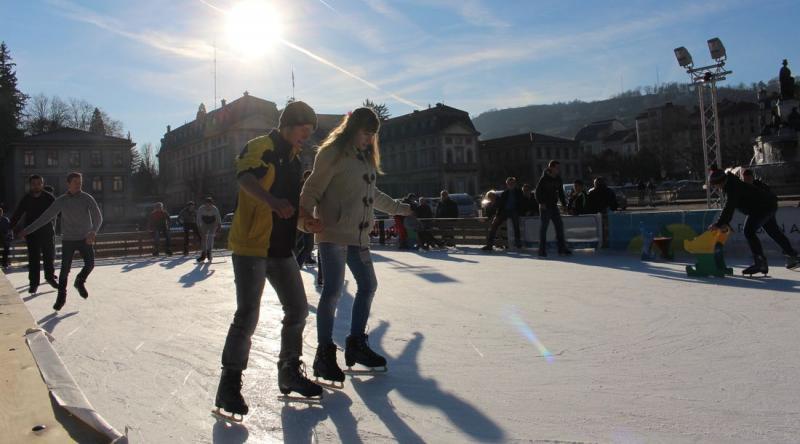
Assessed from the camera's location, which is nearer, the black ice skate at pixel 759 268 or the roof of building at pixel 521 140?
the black ice skate at pixel 759 268

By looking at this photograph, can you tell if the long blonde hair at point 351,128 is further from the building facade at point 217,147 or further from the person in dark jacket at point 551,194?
the building facade at point 217,147

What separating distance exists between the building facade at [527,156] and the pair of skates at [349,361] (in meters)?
83.7

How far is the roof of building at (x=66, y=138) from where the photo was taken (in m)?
62.9

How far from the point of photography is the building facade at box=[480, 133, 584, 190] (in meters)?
89.1

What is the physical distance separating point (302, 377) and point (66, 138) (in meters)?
70.3

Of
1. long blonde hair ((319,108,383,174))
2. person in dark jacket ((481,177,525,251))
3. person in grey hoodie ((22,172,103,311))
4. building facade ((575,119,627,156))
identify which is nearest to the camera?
long blonde hair ((319,108,383,174))

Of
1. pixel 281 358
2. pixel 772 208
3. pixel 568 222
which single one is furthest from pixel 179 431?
pixel 568 222

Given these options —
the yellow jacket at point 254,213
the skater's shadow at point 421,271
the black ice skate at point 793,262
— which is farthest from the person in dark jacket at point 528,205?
the yellow jacket at point 254,213

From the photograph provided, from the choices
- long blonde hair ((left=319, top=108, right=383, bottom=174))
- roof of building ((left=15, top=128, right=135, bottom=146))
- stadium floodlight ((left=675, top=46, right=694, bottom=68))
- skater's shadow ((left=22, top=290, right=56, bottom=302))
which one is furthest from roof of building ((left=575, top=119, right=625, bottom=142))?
long blonde hair ((left=319, top=108, right=383, bottom=174))

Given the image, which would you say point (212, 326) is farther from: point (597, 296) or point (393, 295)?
point (597, 296)

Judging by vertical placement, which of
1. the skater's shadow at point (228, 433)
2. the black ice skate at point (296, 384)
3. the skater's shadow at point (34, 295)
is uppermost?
the skater's shadow at point (34, 295)

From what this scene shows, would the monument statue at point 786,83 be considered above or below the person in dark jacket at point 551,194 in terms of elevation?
above

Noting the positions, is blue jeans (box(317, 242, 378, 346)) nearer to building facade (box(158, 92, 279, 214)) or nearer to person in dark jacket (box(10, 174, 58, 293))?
person in dark jacket (box(10, 174, 58, 293))

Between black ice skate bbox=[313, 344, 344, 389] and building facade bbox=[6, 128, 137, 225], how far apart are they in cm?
6228
